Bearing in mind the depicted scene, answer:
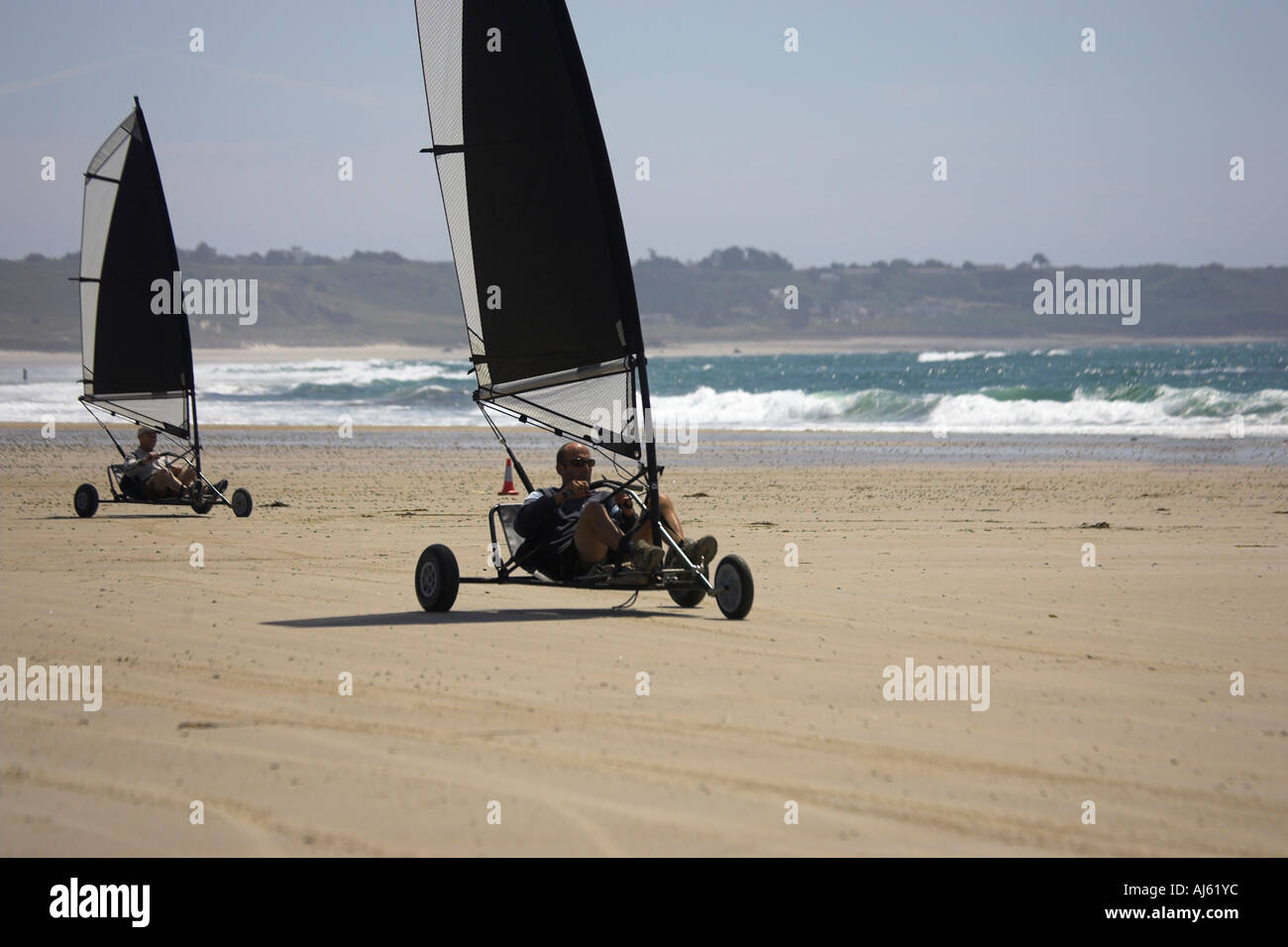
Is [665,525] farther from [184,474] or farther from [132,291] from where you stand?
[132,291]

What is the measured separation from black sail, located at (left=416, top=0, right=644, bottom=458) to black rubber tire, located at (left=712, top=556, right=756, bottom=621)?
1.10 meters

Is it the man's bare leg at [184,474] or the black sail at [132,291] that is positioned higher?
the black sail at [132,291]

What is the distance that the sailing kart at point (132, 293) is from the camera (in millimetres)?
19766

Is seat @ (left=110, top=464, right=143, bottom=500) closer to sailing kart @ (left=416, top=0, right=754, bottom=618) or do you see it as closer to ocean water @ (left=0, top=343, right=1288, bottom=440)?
ocean water @ (left=0, top=343, right=1288, bottom=440)

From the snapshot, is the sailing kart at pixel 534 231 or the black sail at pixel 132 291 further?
the black sail at pixel 132 291

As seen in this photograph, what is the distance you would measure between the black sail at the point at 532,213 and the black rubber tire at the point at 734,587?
1102mm

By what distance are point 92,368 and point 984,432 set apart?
912 inches

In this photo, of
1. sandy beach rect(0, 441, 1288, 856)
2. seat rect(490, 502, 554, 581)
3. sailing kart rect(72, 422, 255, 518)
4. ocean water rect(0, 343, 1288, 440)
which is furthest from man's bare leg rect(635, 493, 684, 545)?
ocean water rect(0, 343, 1288, 440)

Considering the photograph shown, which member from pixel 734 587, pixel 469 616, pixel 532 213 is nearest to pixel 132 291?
pixel 532 213

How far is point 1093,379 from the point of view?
72750 mm

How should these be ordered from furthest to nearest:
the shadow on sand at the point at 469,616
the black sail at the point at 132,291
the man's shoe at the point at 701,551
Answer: the black sail at the point at 132,291 < the man's shoe at the point at 701,551 < the shadow on sand at the point at 469,616

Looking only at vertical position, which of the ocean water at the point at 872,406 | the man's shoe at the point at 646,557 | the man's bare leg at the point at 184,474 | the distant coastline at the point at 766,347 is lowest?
the man's shoe at the point at 646,557

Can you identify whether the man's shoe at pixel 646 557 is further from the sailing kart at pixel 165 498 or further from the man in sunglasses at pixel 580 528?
the sailing kart at pixel 165 498

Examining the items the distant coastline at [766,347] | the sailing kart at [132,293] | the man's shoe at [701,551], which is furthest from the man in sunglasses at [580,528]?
the distant coastline at [766,347]
